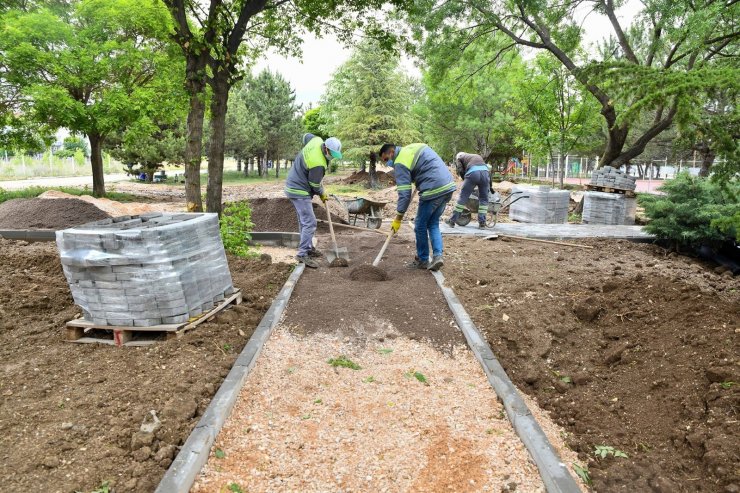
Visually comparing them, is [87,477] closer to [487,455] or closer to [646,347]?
[487,455]

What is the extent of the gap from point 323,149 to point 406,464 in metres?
5.03

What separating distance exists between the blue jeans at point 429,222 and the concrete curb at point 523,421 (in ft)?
7.05

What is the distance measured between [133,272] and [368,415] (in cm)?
222

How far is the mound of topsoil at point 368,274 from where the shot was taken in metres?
6.32

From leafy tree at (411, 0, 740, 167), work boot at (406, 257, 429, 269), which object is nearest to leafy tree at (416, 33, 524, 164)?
leafy tree at (411, 0, 740, 167)

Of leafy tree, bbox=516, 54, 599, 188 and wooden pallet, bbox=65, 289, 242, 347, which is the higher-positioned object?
leafy tree, bbox=516, 54, 599, 188

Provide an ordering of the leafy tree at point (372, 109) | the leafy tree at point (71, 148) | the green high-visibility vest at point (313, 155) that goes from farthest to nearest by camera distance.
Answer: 1. the leafy tree at point (71, 148)
2. the leafy tree at point (372, 109)
3. the green high-visibility vest at point (313, 155)

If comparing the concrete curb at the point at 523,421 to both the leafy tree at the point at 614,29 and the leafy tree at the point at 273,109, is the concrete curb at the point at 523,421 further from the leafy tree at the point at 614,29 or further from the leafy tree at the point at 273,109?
the leafy tree at the point at 273,109

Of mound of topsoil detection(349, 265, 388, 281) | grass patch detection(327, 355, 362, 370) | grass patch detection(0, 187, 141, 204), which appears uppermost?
grass patch detection(0, 187, 141, 204)

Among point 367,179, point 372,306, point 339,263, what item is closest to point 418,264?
point 339,263

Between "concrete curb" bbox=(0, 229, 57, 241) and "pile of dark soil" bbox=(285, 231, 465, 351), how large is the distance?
5814mm

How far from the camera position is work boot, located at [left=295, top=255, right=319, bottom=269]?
6988 millimetres

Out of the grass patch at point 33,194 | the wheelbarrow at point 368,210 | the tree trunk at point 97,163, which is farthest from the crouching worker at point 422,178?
the tree trunk at point 97,163

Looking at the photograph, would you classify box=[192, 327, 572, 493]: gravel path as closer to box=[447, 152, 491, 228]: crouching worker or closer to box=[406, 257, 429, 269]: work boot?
box=[406, 257, 429, 269]: work boot
